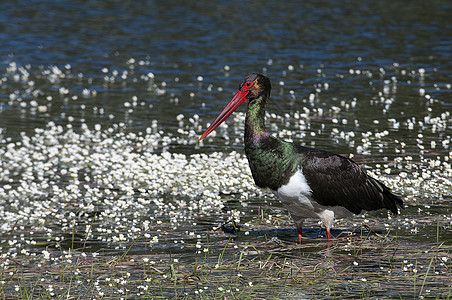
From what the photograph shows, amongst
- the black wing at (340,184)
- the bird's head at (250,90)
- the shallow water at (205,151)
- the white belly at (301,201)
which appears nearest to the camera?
the shallow water at (205,151)

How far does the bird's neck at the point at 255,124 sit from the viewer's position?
11.1 metres

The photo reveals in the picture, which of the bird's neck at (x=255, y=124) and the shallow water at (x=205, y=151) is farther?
the bird's neck at (x=255, y=124)

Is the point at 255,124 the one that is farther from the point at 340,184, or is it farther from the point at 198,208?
the point at 198,208

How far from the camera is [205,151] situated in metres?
17.4

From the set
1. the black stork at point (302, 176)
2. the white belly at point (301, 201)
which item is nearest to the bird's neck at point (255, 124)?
the black stork at point (302, 176)

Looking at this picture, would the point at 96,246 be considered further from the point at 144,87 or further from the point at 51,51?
the point at 51,51

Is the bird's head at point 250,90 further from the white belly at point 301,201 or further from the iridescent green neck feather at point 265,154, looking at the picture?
the white belly at point 301,201

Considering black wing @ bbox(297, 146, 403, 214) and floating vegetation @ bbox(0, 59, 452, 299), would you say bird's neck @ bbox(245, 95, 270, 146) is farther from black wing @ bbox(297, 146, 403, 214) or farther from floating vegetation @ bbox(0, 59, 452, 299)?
floating vegetation @ bbox(0, 59, 452, 299)

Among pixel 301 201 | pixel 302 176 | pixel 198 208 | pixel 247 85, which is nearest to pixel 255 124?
pixel 247 85

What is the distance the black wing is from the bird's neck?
2.07ft

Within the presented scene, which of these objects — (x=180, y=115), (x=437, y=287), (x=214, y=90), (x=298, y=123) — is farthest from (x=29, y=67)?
(x=437, y=287)

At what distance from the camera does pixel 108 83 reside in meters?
26.8

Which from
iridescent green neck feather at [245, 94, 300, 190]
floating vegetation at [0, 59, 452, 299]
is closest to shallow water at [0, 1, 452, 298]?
floating vegetation at [0, 59, 452, 299]

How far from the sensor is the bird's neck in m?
11.1
